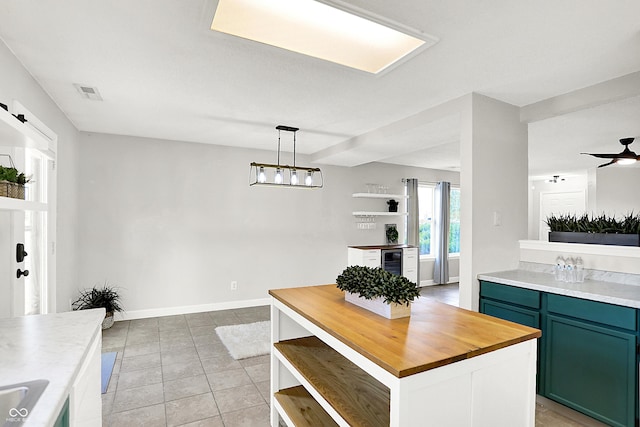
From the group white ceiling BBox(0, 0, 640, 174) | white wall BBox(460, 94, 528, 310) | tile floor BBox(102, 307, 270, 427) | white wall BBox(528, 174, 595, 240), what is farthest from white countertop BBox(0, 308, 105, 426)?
white wall BBox(528, 174, 595, 240)

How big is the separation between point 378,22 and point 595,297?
2261 mm

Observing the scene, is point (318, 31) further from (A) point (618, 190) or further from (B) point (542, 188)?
(B) point (542, 188)

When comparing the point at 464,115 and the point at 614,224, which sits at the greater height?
Result: the point at 464,115

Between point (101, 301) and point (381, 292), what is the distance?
403 centimetres

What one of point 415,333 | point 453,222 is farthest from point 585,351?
point 453,222

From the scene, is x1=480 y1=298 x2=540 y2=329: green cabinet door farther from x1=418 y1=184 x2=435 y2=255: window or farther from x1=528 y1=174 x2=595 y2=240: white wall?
x1=528 y1=174 x2=595 y2=240: white wall

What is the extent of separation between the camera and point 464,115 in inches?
117

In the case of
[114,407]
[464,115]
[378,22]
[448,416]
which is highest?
[378,22]

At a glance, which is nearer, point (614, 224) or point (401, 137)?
point (614, 224)

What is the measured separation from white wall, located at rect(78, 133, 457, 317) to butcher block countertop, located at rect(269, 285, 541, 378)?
347 centimetres

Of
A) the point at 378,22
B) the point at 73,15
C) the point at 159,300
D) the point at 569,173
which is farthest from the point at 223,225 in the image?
the point at 569,173

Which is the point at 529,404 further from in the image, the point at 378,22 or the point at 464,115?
the point at 464,115

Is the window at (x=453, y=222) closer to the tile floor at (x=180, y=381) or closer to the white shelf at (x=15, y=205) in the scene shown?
the tile floor at (x=180, y=381)

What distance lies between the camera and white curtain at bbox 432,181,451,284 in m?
7.18
